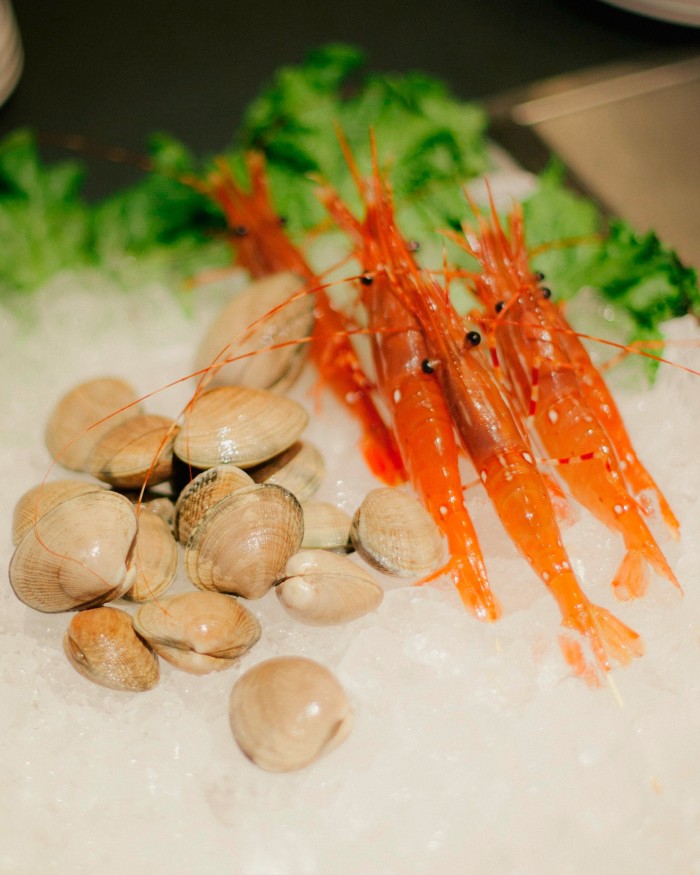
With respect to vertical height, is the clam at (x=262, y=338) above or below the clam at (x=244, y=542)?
above

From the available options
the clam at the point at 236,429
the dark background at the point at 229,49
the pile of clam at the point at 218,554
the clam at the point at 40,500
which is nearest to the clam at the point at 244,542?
the pile of clam at the point at 218,554

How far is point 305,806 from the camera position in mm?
1508

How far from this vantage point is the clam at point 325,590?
1.57 meters

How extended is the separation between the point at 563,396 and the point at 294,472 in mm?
726

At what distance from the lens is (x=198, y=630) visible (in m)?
1.52

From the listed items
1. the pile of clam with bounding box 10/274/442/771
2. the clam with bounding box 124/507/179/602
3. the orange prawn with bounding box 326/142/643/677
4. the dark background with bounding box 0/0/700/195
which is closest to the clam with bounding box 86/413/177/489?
the pile of clam with bounding box 10/274/442/771

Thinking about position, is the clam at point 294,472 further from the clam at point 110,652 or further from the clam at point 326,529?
the clam at point 110,652

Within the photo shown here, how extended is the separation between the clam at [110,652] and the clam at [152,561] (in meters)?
0.08

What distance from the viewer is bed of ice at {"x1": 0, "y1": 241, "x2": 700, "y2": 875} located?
147cm

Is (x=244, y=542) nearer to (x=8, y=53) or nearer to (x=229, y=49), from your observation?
(x=8, y=53)

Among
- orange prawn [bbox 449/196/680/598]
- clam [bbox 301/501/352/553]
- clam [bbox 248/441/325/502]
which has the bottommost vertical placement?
clam [bbox 301/501/352/553]

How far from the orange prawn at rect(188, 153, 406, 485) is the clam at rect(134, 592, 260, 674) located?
597 mm

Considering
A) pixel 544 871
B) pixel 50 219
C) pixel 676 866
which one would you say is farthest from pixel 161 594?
pixel 50 219

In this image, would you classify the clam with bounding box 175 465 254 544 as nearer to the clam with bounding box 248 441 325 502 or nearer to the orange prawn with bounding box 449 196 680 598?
the clam with bounding box 248 441 325 502
